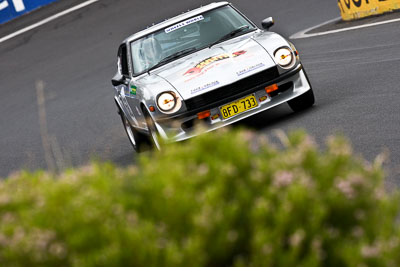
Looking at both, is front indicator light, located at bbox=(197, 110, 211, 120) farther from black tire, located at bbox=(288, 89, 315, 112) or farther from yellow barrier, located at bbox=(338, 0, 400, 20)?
yellow barrier, located at bbox=(338, 0, 400, 20)

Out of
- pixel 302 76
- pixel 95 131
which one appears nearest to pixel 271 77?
pixel 302 76

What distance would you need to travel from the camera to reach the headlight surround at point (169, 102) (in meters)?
8.12

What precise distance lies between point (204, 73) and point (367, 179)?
5699 mm

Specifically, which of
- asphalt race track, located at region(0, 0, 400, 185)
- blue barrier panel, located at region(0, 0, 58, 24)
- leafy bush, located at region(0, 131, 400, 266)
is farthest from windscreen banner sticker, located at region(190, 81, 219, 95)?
blue barrier panel, located at region(0, 0, 58, 24)

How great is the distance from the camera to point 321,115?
8680 millimetres

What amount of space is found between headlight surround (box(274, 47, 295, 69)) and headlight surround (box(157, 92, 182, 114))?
3.46 ft

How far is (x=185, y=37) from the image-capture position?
9438 millimetres

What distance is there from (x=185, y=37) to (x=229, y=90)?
59.2 inches

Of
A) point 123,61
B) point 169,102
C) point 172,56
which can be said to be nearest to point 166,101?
point 169,102

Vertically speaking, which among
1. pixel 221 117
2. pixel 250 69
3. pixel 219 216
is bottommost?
pixel 221 117

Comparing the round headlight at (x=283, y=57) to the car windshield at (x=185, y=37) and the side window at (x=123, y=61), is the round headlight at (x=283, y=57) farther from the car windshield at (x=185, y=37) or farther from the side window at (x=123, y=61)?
the side window at (x=123, y=61)

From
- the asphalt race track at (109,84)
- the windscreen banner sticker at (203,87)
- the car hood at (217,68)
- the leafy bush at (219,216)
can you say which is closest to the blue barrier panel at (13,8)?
the asphalt race track at (109,84)

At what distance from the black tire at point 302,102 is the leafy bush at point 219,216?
6259mm

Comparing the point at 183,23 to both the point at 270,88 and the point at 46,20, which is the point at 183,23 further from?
the point at 46,20
